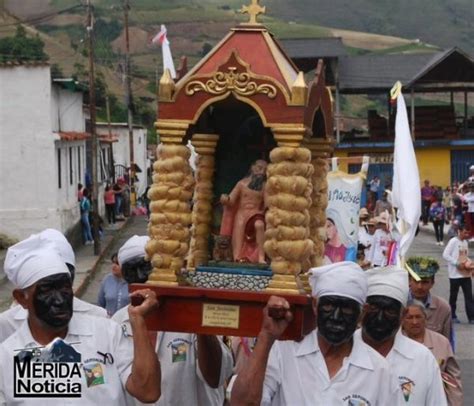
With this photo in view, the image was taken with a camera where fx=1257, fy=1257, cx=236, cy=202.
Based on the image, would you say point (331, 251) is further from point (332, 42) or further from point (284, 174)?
point (332, 42)

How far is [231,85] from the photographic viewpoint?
22.4 feet

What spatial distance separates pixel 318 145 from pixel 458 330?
1106 centimetres

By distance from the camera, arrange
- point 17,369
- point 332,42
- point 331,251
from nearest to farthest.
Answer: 1. point 17,369
2. point 331,251
3. point 332,42

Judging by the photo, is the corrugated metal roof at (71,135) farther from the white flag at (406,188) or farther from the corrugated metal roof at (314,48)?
the white flag at (406,188)

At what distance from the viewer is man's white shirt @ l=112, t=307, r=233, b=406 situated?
675 cm

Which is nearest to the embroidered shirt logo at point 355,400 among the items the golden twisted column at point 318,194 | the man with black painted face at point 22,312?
the man with black painted face at point 22,312

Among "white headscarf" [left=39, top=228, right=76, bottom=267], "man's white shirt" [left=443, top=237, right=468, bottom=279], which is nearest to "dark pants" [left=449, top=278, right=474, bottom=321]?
"man's white shirt" [left=443, top=237, right=468, bottom=279]

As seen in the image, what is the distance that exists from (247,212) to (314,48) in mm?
42846

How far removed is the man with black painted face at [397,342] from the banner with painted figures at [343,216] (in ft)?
19.6

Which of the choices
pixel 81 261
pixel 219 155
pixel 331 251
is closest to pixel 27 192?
pixel 81 261

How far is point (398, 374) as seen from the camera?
617cm

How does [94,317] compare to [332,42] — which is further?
[332,42]

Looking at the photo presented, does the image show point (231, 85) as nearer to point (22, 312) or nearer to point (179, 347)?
point (179, 347)

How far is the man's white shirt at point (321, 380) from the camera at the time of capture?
565 centimetres
